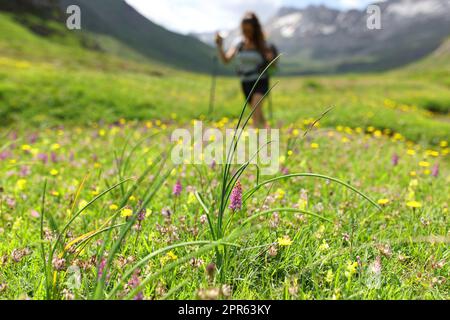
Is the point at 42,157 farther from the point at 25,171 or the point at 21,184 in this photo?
Answer: the point at 21,184

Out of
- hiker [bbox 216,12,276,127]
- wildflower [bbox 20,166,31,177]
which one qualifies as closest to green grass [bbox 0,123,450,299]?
wildflower [bbox 20,166,31,177]

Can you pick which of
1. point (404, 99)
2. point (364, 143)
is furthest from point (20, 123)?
point (404, 99)

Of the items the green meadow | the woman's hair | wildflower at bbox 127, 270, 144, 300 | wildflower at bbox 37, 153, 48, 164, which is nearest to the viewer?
wildflower at bbox 127, 270, 144, 300

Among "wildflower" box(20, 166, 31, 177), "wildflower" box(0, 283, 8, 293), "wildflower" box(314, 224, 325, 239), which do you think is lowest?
"wildflower" box(0, 283, 8, 293)

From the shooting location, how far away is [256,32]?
9.96m

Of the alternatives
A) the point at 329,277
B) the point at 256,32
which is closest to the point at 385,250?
the point at 329,277

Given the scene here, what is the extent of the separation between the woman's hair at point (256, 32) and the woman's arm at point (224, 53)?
25.4 inches

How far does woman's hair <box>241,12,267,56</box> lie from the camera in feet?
32.0

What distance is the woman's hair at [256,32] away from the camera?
9.76 metres

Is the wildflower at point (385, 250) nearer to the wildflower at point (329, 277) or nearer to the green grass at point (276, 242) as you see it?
the green grass at point (276, 242)

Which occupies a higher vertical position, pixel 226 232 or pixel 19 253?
pixel 226 232

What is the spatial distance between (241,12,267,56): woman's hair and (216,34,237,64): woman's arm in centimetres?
64

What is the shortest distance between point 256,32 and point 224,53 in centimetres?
108

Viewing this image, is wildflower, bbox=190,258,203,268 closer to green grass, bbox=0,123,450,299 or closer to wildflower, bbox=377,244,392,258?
green grass, bbox=0,123,450,299
